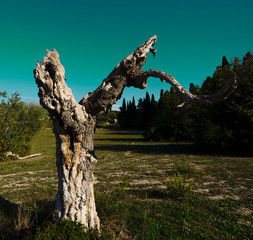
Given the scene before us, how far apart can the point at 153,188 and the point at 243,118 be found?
11.7 metres

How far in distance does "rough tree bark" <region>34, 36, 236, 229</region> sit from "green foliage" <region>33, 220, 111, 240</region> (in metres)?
0.15

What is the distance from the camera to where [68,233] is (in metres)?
3.51

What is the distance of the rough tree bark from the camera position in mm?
3680

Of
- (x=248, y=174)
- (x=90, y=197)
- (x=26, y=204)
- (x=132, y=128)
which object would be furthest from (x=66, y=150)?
(x=132, y=128)

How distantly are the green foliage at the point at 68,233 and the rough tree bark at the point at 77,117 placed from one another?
0.15 metres

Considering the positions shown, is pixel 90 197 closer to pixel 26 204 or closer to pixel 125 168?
pixel 26 204

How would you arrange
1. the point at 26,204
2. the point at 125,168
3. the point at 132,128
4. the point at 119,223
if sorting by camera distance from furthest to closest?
1. the point at 132,128
2. the point at 125,168
3. the point at 26,204
4. the point at 119,223

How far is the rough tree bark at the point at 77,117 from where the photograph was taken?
12.1 feet

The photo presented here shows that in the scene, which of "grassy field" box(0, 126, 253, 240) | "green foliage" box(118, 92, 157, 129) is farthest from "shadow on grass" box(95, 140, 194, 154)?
"green foliage" box(118, 92, 157, 129)

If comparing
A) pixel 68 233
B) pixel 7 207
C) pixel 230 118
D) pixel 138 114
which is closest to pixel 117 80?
pixel 68 233

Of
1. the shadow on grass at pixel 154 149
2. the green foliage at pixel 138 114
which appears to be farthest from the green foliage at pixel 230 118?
the green foliage at pixel 138 114

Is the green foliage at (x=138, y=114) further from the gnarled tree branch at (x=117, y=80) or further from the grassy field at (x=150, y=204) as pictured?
the gnarled tree branch at (x=117, y=80)

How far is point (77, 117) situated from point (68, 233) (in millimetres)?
2308

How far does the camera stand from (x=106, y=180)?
901cm
